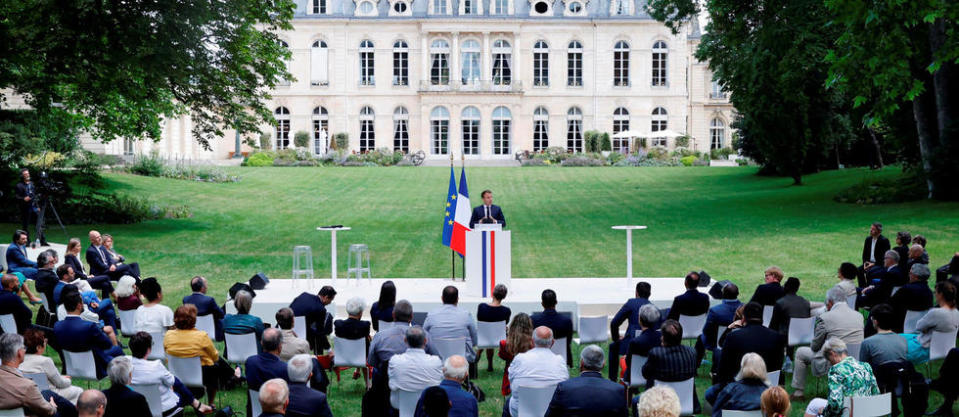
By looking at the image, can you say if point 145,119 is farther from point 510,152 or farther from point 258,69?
point 510,152

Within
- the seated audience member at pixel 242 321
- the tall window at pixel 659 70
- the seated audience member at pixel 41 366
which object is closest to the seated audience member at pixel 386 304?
the seated audience member at pixel 242 321

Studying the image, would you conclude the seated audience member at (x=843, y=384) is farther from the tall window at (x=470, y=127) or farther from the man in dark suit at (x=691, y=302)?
the tall window at (x=470, y=127)

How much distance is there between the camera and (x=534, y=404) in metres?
6.58

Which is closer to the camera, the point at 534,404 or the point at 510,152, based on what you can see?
the point at 534,404

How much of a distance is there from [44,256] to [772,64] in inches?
702

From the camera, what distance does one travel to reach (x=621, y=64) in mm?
55531

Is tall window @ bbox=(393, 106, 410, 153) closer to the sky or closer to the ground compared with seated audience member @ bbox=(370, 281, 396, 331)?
closer to the sky

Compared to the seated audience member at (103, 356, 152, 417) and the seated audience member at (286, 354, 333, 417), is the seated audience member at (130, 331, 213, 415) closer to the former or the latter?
the seated audience member at (103, 356, 152, 417)

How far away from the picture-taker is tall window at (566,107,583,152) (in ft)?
182

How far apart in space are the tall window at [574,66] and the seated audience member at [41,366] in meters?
49.8

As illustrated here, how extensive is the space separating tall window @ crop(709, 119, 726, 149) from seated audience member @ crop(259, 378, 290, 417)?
55.5 meters

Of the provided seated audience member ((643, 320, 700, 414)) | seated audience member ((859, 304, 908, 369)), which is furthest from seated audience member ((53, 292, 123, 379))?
seated audience member ((859, 304, 908, 369))

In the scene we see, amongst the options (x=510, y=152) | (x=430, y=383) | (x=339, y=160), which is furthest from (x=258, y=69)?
(x=510, y=152)

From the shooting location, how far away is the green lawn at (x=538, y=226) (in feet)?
54.9
